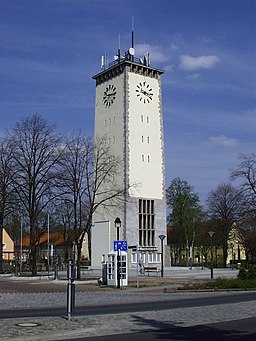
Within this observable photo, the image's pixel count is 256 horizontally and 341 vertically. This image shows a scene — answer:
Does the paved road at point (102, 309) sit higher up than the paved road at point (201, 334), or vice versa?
the paved road at point (201, 334)

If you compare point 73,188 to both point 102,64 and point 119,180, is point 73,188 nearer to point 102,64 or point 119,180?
point 119,180

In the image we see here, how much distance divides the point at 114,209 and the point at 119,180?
12.8 ft

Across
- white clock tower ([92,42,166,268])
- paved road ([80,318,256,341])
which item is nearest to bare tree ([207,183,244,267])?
white clock tower ([92,42,166,268])

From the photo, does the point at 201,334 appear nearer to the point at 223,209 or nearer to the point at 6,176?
the point at 6,176

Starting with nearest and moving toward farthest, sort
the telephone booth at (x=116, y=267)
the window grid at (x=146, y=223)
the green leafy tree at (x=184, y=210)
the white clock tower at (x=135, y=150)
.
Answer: the telephone booth at (x=116, y=267) → the white clock tower at (x=135, y=150) → the window grid at (x=146, y=223) → the green leafy tree at (x=184, y=210)

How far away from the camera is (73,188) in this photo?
41781mm

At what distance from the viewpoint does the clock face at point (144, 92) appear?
7031 centimetres

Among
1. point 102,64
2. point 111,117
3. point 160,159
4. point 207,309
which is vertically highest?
point 102,64

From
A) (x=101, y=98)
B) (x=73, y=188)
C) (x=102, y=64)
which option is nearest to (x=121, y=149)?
(x=101, y=98)

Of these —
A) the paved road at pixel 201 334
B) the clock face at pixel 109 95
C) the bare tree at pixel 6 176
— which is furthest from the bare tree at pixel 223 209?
the paved road at pixel 201 334

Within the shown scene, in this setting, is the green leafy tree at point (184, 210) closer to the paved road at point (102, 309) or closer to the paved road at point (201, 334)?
the paved road at point (102, 309)

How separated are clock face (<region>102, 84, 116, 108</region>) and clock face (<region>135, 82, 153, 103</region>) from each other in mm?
3345

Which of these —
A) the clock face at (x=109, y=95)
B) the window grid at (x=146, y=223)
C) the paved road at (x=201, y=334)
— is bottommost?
the paved road at (x=201, y=334)

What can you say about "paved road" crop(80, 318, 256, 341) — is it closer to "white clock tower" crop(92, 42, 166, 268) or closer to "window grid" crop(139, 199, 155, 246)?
"white clock tower" crop(92, 42, 166, 268)
